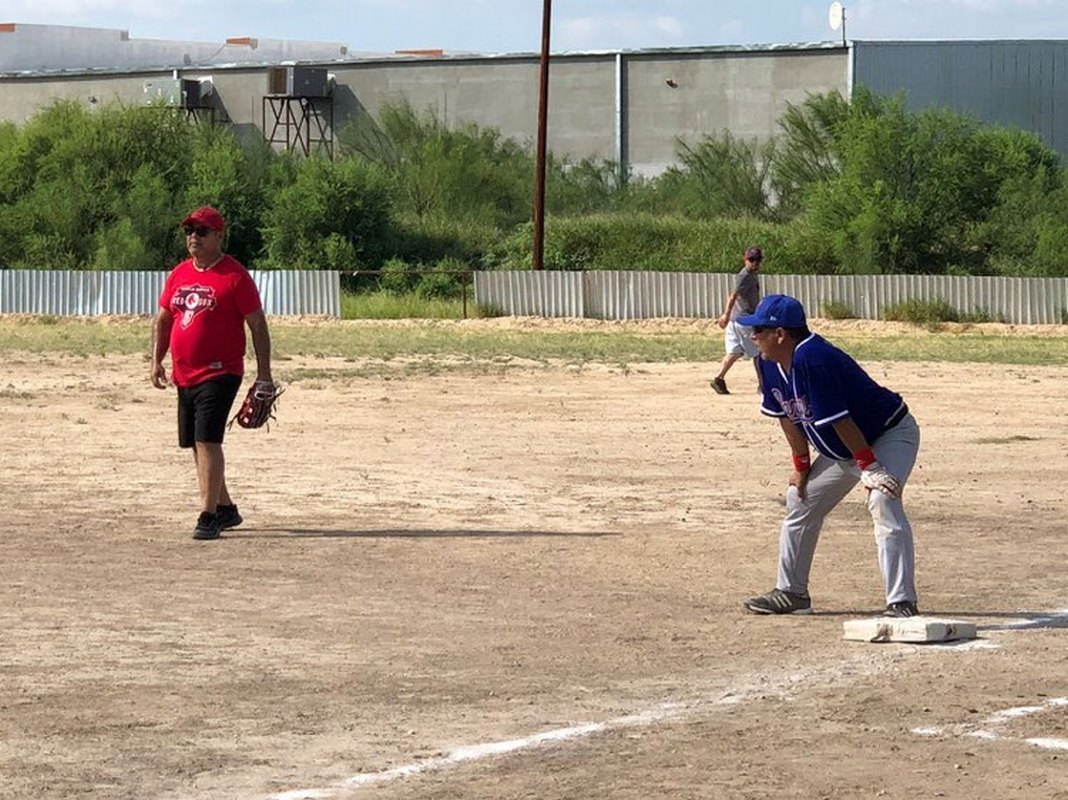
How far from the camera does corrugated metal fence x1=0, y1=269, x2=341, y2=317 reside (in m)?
48.2

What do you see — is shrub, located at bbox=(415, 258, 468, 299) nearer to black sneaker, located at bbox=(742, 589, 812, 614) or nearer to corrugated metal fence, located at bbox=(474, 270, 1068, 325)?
corrugated metal fence, located at bbox=(474, 270, 1068, 325)

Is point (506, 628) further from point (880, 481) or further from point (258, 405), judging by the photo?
point (258, 405)

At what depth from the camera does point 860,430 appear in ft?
30.6

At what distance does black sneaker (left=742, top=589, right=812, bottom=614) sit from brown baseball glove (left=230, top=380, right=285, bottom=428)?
412cm

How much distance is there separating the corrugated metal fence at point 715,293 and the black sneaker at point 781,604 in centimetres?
3399

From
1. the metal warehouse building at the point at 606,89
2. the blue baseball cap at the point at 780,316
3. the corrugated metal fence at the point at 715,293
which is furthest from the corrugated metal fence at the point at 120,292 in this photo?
the blue baseball cap at the point at 780,316

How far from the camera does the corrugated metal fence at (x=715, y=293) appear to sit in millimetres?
43062

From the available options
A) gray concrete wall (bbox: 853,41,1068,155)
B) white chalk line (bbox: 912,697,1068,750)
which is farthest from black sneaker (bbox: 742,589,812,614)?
gray concrete wall (bbox: 853,41,1068,155)

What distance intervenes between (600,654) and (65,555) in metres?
4.09

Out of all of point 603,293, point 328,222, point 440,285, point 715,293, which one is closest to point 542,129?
point 603,293

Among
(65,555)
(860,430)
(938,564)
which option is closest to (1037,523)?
(938,564)

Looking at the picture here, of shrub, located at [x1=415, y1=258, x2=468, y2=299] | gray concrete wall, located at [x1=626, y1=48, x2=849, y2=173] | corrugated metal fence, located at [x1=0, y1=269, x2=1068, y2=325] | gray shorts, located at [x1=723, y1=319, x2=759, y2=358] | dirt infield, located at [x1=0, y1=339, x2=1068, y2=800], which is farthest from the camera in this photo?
gray concrete wall, located at [x1=626, y1=48, x2=849, y2=173]

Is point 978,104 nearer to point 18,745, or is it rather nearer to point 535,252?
point 535,252

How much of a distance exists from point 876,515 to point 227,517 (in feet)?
15.3
